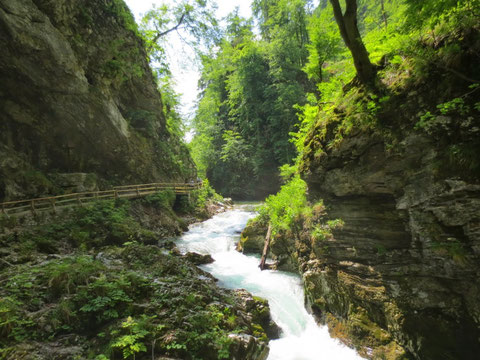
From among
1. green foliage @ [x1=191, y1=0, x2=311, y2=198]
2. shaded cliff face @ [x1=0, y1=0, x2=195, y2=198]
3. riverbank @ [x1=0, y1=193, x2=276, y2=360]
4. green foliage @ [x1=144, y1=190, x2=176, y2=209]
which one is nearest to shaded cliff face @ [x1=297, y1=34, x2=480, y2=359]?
riverbank @ [x1=0, y1=193, x2=276, y2=360]

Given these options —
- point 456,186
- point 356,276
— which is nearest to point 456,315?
point 356,276

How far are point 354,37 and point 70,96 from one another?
13590 millimetres

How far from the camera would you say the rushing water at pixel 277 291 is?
5445 mm

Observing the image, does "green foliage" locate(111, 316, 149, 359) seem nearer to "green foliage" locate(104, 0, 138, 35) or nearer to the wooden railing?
the wooden railing

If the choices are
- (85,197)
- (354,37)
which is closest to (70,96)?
(85,197)

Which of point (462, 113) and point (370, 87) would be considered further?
point (370, 87)

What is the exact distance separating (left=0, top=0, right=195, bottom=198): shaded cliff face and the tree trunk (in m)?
12.1

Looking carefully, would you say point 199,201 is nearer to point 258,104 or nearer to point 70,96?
point 70,96

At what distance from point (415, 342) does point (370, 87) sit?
212 inches

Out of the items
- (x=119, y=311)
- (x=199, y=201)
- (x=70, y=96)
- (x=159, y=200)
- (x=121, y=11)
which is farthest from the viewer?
(x=199, y=201)

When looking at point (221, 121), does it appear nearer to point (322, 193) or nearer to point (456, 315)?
point (322, 193)

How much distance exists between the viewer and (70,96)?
40.0 ft

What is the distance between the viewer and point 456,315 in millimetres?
4203

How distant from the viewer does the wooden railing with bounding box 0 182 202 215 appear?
31.6ft
